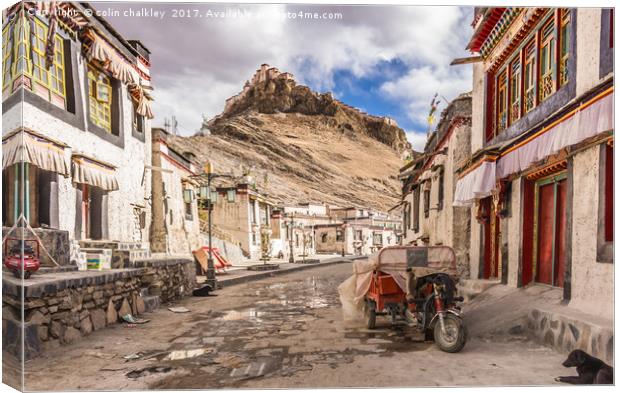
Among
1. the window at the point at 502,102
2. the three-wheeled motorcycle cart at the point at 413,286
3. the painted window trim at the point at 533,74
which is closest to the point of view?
the three-wheeled motorcycle cart at the point at 413,286

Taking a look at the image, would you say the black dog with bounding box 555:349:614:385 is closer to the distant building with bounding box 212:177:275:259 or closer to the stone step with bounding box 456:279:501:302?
the stone step with bounding box 456:279:501:302

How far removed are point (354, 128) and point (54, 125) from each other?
11.9 feet

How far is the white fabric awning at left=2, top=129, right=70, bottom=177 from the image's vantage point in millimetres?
4469

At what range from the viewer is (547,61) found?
618 centimetres

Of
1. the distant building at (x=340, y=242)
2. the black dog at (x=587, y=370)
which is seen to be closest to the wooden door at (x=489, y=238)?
the black dog at (x=587, y=370)

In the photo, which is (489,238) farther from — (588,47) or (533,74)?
(588,47)

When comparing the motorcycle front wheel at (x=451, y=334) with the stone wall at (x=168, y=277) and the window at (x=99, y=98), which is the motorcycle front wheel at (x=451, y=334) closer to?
the stone wall at (x=168, y=277)

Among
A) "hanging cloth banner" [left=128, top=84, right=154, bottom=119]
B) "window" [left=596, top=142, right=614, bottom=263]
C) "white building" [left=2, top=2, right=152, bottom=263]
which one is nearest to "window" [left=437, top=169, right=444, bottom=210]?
"window" [left=596, top=142, right=614, bottom=263]

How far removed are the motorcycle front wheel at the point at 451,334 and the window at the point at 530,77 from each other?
3.46 meters

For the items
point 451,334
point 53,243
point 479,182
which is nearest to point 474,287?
point 479,182

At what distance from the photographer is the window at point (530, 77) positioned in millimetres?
6524

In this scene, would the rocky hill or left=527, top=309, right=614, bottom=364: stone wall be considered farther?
the rocky hill

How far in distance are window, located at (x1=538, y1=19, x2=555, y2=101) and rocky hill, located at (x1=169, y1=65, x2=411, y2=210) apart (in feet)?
6.60

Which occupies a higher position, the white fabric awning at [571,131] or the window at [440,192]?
the white fabric awning at [571,131]
